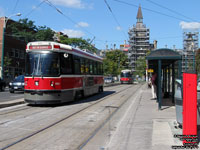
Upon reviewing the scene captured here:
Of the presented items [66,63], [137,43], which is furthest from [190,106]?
[137,43]

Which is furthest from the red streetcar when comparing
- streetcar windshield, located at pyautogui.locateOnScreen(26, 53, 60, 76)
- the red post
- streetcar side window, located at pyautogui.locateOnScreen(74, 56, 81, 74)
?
the red post

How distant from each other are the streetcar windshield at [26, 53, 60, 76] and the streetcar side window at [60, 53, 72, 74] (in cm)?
35

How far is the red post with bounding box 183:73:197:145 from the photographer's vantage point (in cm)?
552

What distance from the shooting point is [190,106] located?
5551 millimetres

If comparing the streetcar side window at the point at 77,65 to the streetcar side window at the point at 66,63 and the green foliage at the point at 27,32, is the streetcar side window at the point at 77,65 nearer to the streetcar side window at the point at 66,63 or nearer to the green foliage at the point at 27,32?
the streetcar side window at the point at 66,63

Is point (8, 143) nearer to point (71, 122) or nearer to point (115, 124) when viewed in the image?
point (71, 122)

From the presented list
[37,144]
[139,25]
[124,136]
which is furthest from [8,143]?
[139,25]

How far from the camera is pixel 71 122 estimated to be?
9.09m

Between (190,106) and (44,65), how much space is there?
861 cm

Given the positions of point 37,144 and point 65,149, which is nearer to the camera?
point 65,149

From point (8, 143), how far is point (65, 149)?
4.81 feet

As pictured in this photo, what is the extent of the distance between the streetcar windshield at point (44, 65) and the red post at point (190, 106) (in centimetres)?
832

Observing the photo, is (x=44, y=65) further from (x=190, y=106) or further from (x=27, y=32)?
(x=27, y=32)

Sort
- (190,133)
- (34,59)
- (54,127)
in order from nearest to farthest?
(190,133)
(54,127)
(34,59)
